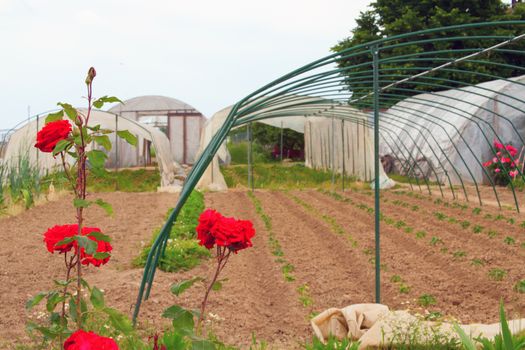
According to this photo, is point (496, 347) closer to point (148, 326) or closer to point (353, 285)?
point (148, 326)

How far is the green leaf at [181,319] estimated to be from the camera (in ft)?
8.30

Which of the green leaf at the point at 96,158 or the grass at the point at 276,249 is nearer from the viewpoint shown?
the green leaf at the point at 96,158

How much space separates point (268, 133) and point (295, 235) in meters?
24.2

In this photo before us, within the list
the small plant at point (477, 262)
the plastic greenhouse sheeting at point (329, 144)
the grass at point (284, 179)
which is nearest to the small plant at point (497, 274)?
the small plant at point (477, 262)

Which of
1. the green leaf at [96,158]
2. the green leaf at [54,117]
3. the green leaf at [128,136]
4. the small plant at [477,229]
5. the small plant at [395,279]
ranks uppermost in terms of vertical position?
the green leaf at [54,117]

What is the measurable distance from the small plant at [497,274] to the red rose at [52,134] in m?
4.53

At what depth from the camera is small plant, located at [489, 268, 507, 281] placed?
592cm

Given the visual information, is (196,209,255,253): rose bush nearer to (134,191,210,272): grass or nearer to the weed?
(134,191,210,272): grass

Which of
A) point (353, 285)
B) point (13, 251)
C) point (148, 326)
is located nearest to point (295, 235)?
point (353, 285)

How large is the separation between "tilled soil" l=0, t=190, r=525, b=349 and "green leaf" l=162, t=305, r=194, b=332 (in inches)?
58.1

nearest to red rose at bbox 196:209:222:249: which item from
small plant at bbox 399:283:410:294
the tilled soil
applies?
the tilled soil

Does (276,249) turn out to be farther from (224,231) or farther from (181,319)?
(181,319)

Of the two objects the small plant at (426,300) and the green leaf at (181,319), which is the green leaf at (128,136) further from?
the small plant at (426,300)

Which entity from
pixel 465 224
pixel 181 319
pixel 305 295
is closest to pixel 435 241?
pixel 465 224
